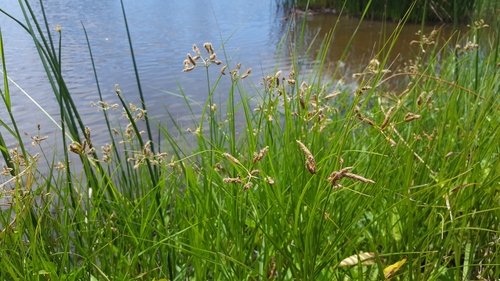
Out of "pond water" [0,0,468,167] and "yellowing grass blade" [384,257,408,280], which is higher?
"yellowing grass blade" [384,257,408,280]

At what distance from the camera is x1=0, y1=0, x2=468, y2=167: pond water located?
3.47 m

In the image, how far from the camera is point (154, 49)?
18.3ft

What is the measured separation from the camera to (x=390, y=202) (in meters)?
0.98

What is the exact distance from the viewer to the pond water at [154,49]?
3467mm

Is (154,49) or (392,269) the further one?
(154,49)

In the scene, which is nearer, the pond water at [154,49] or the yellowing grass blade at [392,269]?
the yellowing grass blade at [392,269]

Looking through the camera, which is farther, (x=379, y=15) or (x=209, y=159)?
(x=379, y=15)

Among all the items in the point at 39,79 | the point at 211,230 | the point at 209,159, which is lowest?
the point at 39,79

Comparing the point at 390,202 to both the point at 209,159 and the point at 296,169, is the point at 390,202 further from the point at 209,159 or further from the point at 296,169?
the point at 209,159

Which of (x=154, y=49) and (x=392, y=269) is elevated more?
(x=392, y=269)

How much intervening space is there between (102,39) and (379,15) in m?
5.19

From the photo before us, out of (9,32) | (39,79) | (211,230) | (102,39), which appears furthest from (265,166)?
(9,32)

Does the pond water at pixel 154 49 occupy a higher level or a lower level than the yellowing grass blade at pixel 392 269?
lower

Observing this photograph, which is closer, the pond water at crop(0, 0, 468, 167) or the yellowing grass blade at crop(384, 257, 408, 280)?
the yellowing grass blade at crop(384, 257, 408, 280)
